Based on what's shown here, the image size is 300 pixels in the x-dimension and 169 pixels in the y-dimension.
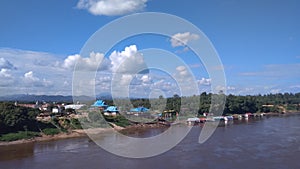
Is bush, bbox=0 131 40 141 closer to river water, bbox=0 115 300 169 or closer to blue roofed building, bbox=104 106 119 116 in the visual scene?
river water, bbox=0 115 300 169

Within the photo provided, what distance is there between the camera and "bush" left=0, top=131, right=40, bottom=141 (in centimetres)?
1411

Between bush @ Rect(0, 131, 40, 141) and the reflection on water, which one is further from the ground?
bush @ Rect(0, 131, 40, 141)

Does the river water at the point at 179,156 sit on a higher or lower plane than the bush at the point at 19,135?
lower

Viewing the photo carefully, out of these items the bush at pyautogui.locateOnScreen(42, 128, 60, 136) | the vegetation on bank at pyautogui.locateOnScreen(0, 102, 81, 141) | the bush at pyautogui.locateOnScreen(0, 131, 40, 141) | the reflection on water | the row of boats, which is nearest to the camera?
the reflection on water

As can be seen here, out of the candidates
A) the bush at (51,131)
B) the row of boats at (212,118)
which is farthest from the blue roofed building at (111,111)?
the bush at (51,131)

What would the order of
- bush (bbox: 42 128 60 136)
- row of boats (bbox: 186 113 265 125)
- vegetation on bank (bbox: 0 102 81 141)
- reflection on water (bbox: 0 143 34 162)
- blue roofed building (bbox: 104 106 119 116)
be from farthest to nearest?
blue roofed building (bbox: 104 106 119 116) < row of boats (bbox: 186 113 265 125) < bush (bbox: 42 128 60 136) < vegetation on bank (bbox: 0 102 81 141) < reflection on water (bbox: 0 143 34 162)

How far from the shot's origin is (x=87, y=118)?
1894 centimetres

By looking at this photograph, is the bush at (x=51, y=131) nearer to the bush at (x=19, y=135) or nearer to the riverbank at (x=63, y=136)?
the riverbank at (x=63, y=136)

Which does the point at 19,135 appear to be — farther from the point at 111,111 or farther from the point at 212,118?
the point at 212,118

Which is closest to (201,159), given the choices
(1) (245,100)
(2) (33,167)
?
(2) (33,167)

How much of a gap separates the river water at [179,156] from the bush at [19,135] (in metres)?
0.85

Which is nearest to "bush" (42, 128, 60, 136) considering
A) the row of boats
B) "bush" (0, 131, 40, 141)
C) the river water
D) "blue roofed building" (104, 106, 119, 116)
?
"bush" (0, 131, 40, 141)

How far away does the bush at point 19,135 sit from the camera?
14.1 m

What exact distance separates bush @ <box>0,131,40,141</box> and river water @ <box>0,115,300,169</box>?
848 mm
